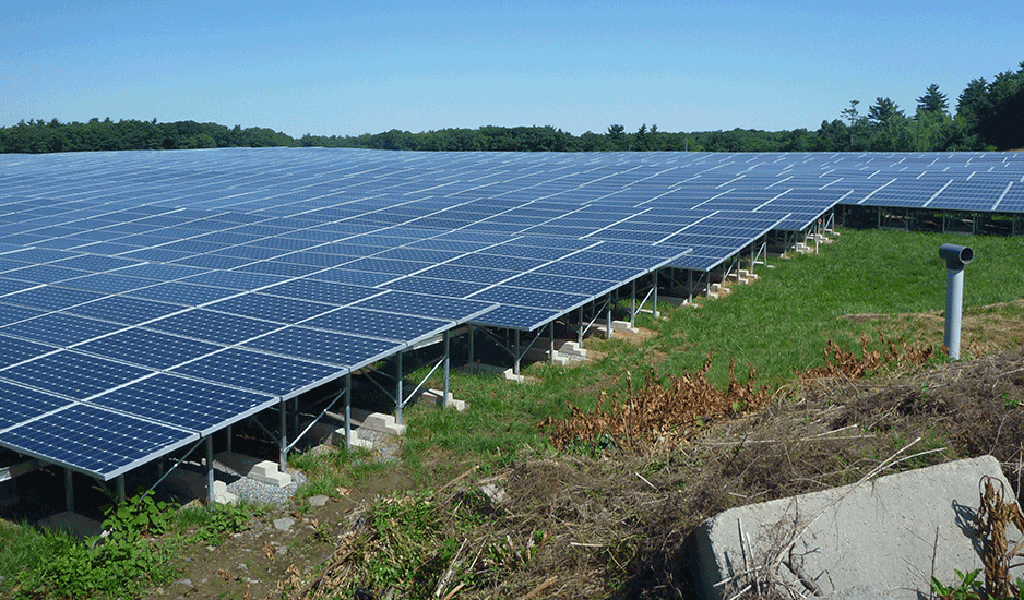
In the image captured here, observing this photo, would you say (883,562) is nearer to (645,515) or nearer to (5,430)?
(645,515)

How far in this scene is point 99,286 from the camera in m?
22.1

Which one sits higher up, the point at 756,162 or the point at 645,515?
the point at 756,162

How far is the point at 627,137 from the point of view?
4407 inches

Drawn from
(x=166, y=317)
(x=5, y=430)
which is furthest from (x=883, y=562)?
(x=166, y=317)

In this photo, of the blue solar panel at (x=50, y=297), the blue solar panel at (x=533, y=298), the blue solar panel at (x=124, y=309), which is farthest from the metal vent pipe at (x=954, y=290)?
the blue solar panel at (x=50, y=297)

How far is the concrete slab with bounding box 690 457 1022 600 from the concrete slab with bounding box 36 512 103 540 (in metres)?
9.22

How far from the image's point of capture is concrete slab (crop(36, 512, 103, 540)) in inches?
492

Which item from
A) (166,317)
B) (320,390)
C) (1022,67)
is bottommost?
(320,390)

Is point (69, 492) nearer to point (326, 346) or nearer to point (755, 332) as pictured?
point (326, 346)

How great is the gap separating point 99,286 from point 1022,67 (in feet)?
436

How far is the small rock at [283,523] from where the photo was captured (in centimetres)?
1294

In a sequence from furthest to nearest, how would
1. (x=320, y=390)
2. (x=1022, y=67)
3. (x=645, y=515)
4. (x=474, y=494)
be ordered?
(x=1022, y=67), (x=320, y=390), (x=474, y=494), (x=645, y=515)

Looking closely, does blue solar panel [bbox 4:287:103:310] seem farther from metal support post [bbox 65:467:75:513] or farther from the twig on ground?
the twig on ground

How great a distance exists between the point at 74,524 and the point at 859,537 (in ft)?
36.5
